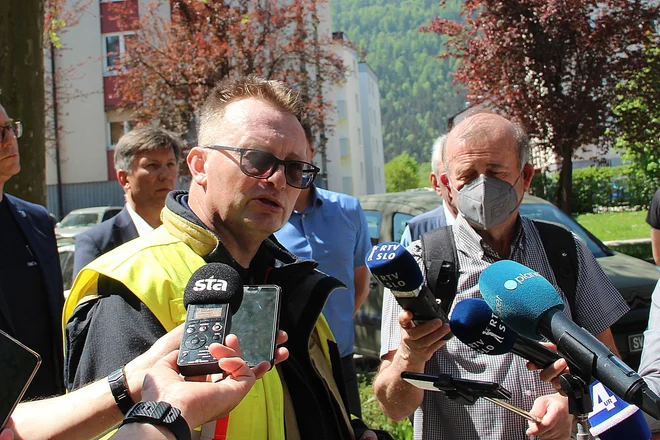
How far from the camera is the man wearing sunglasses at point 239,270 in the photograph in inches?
71.8

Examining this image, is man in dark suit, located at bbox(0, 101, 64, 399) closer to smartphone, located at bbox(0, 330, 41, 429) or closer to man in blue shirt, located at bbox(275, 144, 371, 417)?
man in blue shirt, located at bbox(275, 144, 371, 417)

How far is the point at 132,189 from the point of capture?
14.7ft

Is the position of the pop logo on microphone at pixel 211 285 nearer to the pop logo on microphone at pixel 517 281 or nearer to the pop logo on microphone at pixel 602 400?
the pop logo on microphone at pixel 517 281

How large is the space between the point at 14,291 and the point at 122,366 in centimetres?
184

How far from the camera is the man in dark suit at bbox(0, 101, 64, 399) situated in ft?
10.7

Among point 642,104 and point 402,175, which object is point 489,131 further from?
point 402,175

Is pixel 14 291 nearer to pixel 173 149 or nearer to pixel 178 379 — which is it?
pixel 173 149

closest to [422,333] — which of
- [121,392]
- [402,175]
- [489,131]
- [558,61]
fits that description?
[121,392]

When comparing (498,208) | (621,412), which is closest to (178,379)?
(621,412)

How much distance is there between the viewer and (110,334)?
1793mm

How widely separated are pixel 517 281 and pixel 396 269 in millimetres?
352

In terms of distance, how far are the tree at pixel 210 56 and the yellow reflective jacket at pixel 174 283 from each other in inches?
580

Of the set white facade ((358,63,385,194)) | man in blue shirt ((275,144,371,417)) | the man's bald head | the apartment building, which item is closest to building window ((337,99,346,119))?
white facade ((358,63,385,194))

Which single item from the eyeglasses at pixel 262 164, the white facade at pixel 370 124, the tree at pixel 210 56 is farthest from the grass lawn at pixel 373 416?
the white facade at pixel 370 124
